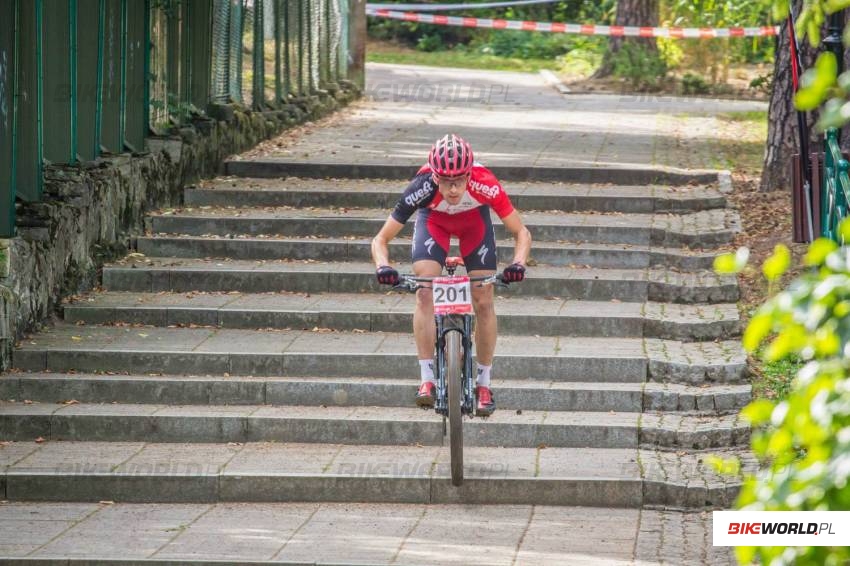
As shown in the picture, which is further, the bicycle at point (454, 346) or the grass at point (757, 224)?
the grass at point (757, 224)

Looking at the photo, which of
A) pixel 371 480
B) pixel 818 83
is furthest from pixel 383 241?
pixel 818 83

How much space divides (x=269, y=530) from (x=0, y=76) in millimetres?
4286

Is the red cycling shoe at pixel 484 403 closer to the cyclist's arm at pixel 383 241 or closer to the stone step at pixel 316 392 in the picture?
the cyclist's arm at pixel 383 241

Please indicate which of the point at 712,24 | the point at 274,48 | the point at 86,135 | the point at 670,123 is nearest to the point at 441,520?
the point at 86,135

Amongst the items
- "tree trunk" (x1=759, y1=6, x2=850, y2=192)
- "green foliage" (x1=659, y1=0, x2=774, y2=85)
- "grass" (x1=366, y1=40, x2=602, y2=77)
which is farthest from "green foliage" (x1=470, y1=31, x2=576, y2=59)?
"tree trunk" (x1=759, y1=6, x2=850, y2=192)

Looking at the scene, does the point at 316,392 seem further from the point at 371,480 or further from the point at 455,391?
the point at 455,391

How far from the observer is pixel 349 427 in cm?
898

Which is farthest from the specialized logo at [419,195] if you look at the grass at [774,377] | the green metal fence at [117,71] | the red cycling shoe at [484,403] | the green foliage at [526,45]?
the green foliage at [526,45]

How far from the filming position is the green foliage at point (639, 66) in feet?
89.0

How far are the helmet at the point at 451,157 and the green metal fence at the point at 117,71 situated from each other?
397 cm

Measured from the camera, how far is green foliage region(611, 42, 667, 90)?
89.0 feet

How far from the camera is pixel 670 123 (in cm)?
2020

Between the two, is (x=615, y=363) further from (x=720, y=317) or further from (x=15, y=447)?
(x=15, y=447)

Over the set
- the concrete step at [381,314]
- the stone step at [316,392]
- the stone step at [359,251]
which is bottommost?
the stone step at [316,392]
